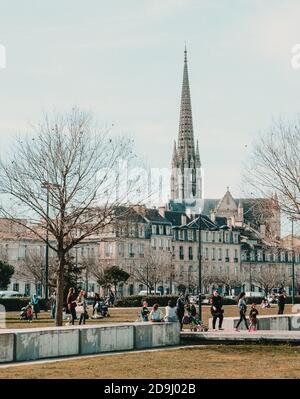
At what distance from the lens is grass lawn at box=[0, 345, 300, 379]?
17781 millimetres

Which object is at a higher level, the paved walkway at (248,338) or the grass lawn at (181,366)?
the paved walkway at (248,338)

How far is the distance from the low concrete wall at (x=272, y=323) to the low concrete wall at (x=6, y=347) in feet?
41.0

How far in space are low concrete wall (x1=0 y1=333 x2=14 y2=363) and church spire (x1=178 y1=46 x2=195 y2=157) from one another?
149 m

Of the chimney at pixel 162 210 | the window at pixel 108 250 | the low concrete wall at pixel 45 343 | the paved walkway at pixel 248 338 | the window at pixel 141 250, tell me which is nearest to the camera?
the low concrete wall at pixel 45 343

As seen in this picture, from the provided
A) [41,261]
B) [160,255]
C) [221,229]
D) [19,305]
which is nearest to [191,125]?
[221,229]

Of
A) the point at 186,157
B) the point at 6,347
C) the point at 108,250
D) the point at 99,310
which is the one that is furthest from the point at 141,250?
the point at 6,347

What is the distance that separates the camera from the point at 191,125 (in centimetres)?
17038

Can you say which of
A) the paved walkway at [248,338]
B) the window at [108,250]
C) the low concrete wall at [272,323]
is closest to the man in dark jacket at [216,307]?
the low concrete wall at [272,323]

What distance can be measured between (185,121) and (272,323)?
139 m

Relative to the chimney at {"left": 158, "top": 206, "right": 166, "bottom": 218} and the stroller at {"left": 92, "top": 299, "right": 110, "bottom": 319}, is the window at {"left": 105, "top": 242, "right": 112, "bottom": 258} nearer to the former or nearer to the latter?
the chimney at {"left": 158, "top": 206, "right": 166, "bottom": 218}

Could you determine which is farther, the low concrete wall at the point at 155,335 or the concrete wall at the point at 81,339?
the low concrete wall at the point at 155,335

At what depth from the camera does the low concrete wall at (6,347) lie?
2022 cm

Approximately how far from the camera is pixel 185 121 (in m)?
170

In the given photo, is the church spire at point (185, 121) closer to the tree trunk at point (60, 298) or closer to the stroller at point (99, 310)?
the stroller at point (99, 310)
